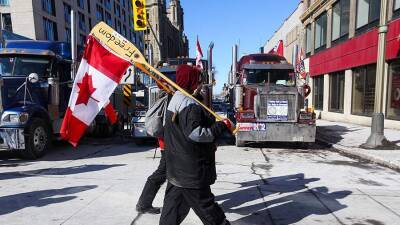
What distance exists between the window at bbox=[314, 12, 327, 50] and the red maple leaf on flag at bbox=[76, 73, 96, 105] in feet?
75.2

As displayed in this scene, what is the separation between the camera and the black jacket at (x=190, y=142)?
10.4 ft

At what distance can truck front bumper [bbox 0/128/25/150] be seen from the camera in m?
8.50

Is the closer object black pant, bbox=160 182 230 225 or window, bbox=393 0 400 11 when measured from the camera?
black pant, bbox=160 182 230 225

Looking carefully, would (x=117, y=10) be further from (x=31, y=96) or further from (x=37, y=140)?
(x=37, y=140)

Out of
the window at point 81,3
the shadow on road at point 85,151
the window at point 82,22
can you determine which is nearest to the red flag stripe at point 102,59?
the shadow on road at point 85,151

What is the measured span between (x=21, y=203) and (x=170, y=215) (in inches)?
122

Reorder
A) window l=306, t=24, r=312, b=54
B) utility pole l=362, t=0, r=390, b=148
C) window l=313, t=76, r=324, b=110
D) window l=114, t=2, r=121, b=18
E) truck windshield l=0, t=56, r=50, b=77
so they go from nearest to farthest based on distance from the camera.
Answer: truck windshield l=0, t=56, r=50, b=77 → utility pole l=362, t=0, r=390, b=148 → window l=313, t=76, r=324, b=110 → window l=306, t=24, r=312, b=54 → window l=114, t=2, r=121, b=18

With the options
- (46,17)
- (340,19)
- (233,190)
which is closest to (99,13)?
(46,17)

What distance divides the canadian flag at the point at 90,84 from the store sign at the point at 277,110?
23.5 ft

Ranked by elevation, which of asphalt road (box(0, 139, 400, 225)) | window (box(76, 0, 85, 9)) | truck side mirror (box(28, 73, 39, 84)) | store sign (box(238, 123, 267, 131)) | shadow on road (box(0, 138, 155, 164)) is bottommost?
shadow on road (box(0, 138, 155, 164))

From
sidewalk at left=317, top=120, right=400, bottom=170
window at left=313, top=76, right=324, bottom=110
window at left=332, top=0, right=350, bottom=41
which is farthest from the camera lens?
window at left=313, top=76, right=324, bottom=110

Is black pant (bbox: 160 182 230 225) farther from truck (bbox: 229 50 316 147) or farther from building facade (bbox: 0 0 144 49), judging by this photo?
building facade (bbox: 0 0 144 49)

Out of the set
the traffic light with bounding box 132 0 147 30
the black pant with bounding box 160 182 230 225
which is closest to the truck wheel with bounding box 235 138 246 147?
the traffic light with bounding box 132 0 147 30

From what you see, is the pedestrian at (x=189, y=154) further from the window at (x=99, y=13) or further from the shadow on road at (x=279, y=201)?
the window at (x=99, y=13)
